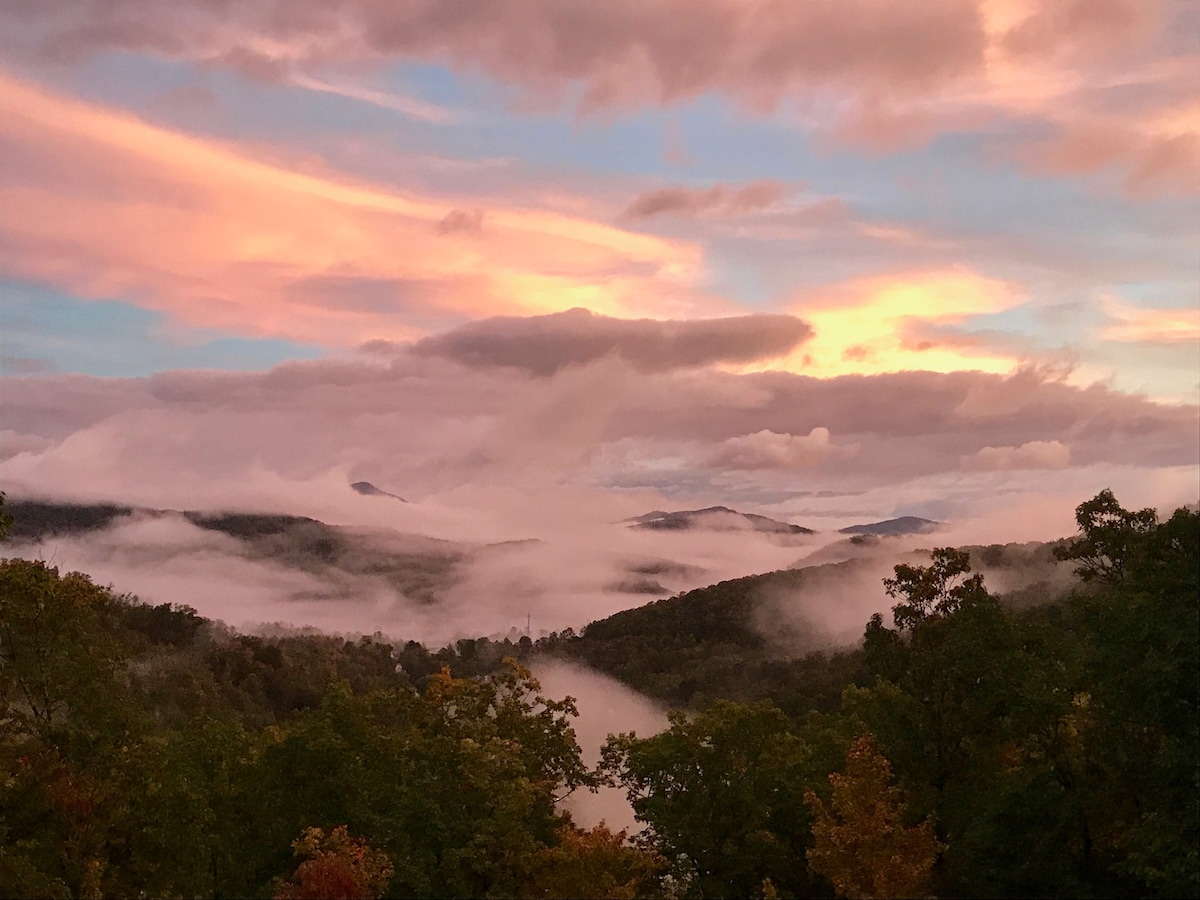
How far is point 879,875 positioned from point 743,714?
1159cm

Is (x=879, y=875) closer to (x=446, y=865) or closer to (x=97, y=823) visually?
(x=446, y=865)

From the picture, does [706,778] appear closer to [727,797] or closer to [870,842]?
[727,797]

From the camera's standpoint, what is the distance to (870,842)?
36.6 meters

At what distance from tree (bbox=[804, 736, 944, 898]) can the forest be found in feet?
0.28

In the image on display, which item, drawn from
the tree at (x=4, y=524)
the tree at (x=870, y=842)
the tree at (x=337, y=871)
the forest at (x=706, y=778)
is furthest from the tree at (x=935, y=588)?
the tree at (x=4, y=524)

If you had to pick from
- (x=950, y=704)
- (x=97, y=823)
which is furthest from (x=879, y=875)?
(x=97, y=823)

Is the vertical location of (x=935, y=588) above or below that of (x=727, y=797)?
above

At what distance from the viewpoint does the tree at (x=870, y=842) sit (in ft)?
118

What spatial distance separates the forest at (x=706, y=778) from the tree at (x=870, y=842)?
9 cm

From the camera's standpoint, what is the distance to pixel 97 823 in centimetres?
3944

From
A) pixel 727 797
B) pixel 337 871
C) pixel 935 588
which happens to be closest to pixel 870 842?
pixel 727 797

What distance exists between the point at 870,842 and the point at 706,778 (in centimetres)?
939

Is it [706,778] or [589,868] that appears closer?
[589,868]

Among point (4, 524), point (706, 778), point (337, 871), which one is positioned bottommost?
point (337, 871)
